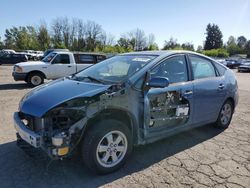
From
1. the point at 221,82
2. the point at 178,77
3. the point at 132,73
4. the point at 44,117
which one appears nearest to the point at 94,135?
the point at 44,117

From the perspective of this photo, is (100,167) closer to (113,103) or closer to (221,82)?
(113,103)

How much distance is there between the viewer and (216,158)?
4156mm

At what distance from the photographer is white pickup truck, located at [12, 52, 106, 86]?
11.8m

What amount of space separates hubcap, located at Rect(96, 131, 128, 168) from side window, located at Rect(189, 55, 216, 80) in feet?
6.51

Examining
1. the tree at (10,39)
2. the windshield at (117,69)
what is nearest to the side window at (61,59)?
the windshield at (117,69)

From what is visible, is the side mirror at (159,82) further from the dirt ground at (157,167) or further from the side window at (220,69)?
the side window at (220,69)

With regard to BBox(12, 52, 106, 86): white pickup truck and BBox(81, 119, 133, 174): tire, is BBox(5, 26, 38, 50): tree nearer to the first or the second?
BBox(12, 52, 106, 86): white pickup truck

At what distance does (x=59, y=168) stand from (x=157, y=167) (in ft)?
4.72

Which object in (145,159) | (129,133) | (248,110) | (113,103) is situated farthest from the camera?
(248,110)

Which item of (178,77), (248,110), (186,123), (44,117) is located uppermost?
(178,77)

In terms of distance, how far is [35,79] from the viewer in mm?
12047

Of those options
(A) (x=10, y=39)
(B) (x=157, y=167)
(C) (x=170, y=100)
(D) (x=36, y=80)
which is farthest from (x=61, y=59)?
(A) (x=10, y=39)

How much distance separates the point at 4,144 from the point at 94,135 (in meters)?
2.12

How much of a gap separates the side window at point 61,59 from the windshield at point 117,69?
8357mm
